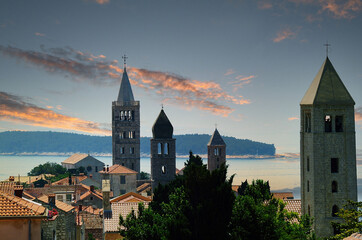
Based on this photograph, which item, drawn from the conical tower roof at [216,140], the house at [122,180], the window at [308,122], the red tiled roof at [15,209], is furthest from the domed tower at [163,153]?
the conical tower roof at [216,140]

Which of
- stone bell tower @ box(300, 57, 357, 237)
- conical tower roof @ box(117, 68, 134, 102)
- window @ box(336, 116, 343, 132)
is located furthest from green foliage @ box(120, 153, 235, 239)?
conical tower roof @ box(117, 68, 134, 102)

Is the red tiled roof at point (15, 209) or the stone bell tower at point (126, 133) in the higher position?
the stone bell tower at point (126, 133)

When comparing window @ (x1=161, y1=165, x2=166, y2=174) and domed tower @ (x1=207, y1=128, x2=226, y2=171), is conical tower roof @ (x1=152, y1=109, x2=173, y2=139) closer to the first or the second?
window @ (x1=161, y1=165, x2=166, y2=174)

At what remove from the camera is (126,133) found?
109 m

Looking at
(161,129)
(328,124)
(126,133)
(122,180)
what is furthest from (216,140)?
(328,124)

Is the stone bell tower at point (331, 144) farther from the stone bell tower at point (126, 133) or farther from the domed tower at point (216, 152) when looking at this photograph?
the stone bell tower at point (126, 133)

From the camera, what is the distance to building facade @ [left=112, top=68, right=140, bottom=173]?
107438 mm

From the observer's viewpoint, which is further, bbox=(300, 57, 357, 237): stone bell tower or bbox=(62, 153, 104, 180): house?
bbox=(62, 153, 104, 180): house

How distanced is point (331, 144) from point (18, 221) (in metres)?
31.4

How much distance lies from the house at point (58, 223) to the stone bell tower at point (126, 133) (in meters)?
73.1

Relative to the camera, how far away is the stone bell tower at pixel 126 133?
107 metres

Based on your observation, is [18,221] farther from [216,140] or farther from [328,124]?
[216,140]

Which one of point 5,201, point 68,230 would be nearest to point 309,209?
point 68,230

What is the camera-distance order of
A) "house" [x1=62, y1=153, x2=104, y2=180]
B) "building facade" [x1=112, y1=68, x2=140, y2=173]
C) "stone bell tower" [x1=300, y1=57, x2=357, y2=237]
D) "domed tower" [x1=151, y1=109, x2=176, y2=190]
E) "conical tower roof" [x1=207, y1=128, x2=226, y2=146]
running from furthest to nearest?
1. "house" [x1=62, y1=153, x2=104, y2=180]
2. "building facade" [x1=112, y1=68, x2=140, y2=173]
3. "conical tower roof" [x1=207, y1=128, x2=226, y2=146]
4. "domed tower" [x1=151, y1=109, x2=176, y2=190]
5. "stone bell tower" [x1=300, y1=57, x2=357, y2=237]
